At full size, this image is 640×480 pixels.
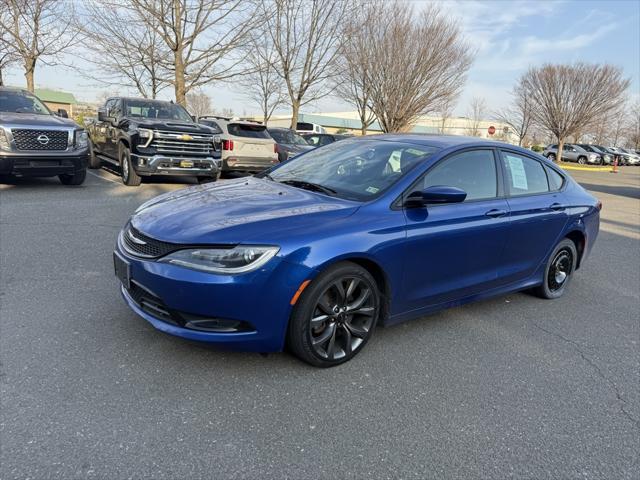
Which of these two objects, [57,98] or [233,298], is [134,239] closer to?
[233,298]

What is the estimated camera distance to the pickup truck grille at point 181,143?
363 inches

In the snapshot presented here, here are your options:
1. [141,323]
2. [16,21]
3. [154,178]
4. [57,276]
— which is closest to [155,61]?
[16,21]

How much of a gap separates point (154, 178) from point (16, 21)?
10.3 m

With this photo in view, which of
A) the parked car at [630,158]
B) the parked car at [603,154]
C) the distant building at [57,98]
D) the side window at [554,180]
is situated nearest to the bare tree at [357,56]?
the side window at [554,180]

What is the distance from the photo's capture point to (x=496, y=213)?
12.6 feet

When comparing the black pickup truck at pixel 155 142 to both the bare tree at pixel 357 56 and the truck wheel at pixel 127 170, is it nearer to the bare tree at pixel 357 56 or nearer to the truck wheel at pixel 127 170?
the truck wheel at pixel 127 170

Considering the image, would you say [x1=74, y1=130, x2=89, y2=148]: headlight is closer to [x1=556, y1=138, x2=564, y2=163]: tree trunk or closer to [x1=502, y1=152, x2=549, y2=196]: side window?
[x1=502, y1=152, x2=549, y2=196]: side window

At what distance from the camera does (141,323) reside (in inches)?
138

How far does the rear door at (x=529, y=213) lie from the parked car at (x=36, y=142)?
7.85 meters

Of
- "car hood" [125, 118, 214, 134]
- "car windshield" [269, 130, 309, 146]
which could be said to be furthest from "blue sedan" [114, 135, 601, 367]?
"car windshield" [269, 130, 309, 146]

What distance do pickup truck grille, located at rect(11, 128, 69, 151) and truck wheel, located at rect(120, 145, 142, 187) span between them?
1.28 m

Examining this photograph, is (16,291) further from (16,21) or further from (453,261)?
(16,21)

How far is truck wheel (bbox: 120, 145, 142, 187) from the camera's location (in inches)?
380

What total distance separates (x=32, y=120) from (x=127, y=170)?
1934 millimetres
